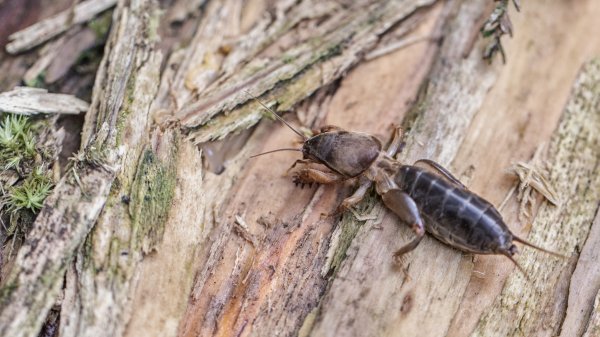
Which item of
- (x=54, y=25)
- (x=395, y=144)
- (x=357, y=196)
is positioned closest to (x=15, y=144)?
Result: (x=54, y=25)

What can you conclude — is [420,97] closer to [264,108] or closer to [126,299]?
[264,108]

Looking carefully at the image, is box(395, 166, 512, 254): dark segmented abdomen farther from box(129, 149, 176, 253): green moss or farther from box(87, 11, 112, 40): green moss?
box(87, 11, 112, 40): green moss

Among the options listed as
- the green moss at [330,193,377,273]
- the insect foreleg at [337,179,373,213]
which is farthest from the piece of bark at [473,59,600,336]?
the insect foreleg at [337,179,373,213]

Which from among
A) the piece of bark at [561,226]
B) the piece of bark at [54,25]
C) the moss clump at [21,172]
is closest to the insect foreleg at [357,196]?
the piece of bark at [561,226]

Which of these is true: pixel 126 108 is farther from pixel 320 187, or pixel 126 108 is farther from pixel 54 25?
pixel 320 187

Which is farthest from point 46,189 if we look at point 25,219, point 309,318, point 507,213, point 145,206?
point 507,213
